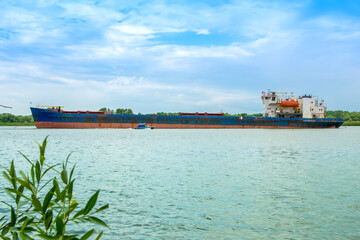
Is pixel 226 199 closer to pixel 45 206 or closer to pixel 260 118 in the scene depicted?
pixel 45 206

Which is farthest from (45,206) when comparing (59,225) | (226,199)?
(226,199)

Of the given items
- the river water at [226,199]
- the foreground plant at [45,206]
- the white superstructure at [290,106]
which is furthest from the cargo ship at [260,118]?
the foreground plant at [45,206]

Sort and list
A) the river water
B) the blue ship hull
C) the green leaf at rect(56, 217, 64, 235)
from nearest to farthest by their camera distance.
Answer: the green leaf at rect(56, 217, 64, 235) → the river water → the blue ship hull

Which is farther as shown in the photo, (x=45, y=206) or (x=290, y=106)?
(x=290, y=106)

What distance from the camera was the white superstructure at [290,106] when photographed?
119 metres

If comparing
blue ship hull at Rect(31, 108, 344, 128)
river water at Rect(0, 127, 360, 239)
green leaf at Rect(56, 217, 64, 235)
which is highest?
blue ship hull at Rect(31, 108, 344, 128)

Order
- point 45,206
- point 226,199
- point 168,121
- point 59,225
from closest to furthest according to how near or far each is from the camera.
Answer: point 59,225 → point 45,206 → point 226,199 → point 168,121

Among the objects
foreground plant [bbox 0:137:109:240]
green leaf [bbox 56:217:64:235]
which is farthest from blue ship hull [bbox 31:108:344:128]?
green leaf [bbox 56:217:64:235]

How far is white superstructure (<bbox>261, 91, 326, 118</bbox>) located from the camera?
11881cm

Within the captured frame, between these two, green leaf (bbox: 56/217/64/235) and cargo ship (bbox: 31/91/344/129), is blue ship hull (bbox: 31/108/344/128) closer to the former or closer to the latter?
cargo ship (bbox: 31/91/344/129)

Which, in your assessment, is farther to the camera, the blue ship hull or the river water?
the blue ship hull

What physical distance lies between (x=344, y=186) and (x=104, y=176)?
15.6m

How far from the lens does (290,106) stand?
119 m

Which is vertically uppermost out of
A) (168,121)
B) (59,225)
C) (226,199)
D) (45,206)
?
(168,121)
